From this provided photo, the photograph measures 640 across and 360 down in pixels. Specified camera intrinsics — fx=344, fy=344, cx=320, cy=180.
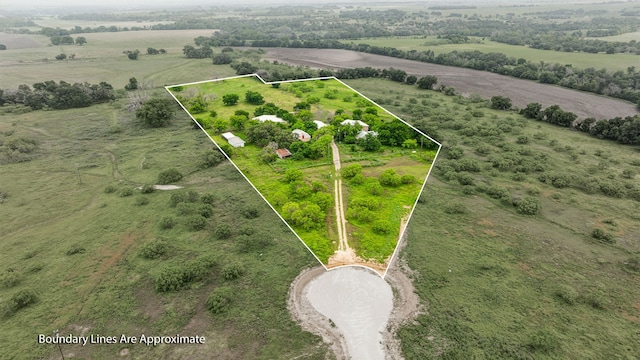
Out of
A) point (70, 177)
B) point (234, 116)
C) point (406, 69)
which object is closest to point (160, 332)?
point (234, 116)

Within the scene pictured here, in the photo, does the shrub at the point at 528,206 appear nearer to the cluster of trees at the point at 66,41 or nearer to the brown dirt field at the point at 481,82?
the brown dirt field at the point at 481,82

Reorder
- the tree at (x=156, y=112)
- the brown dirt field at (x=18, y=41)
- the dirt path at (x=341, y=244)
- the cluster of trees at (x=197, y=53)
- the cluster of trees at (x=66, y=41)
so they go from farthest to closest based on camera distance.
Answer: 1. the cluster of trees at (x=66, y=41)
2. the brown dirt field at (x=18, y=41)
3. the cluster of trees at (x=197, y=53)
4. the tree at (x=156, y=112)
5. the dirt path at (x=341, y=244)

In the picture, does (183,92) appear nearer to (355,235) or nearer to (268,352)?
(355,235)

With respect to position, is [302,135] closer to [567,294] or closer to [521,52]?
[567,294]

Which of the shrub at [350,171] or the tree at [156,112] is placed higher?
the shrub at [350,171]

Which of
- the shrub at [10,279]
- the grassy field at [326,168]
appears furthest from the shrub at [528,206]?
the shrub at [10,279]

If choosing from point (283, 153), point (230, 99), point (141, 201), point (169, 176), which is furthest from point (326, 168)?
point (169, 176)

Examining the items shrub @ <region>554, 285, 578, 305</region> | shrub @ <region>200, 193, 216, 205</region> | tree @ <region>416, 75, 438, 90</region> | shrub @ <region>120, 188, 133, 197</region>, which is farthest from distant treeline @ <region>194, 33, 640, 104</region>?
shrub @ <region>120, 188, 133, 197</region>
